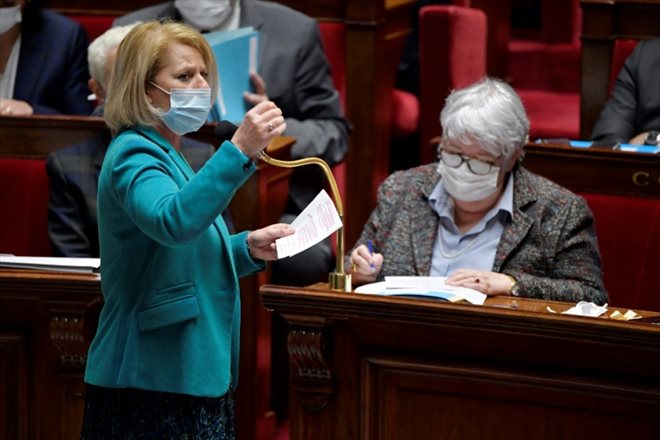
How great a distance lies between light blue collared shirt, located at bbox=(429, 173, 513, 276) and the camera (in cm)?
271

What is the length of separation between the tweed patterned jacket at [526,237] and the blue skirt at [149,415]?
32.8 inches

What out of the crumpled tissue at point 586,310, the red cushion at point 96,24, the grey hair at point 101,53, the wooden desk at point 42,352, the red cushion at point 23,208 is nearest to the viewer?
the crumpled tissue at point 586,310

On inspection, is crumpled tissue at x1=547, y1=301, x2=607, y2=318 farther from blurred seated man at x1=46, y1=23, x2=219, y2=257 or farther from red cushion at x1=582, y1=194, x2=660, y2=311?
blurred seated man at x1=46, y1=23, x2=219, y2=257

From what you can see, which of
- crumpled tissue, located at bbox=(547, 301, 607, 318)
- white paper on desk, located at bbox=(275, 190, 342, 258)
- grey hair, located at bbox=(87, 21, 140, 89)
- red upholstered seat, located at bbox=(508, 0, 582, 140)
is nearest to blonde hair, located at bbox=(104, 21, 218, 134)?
white paper on desk, located at bbox=(275, 190, 342, 258)

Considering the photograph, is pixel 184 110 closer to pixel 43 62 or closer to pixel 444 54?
pixel 43 62

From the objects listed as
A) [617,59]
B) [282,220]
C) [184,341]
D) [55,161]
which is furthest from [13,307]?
[617,59]

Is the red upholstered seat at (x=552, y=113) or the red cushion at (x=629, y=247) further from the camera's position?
the red upholstered seat at (x=552, y=113)

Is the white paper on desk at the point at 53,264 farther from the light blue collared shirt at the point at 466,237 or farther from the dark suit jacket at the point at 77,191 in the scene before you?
the light blue collared shirt at the point at 466,237

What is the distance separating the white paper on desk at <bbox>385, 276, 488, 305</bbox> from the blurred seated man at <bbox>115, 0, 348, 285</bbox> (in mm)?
947

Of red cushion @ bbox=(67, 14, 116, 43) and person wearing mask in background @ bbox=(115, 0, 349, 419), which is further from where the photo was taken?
red cushion @ bbox=(67, 14, 116, 43)

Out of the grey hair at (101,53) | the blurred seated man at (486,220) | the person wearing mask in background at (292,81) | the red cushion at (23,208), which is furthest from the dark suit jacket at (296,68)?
the blurred seated man at (486,220)

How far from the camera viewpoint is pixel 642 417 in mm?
2148

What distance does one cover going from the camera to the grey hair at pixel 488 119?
8.78ft

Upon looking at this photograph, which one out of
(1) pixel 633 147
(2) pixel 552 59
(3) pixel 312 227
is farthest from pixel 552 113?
(3) pixel 312 227
